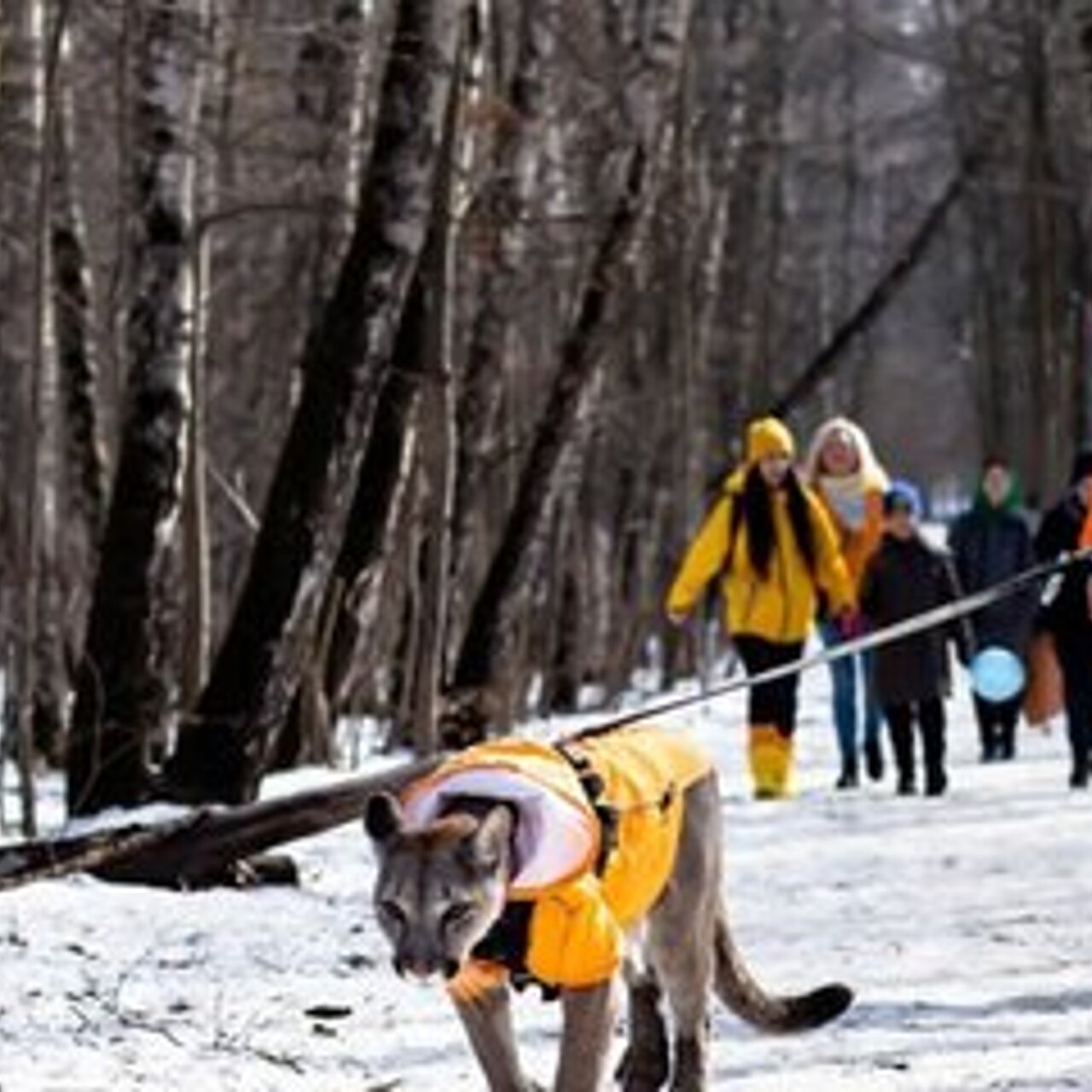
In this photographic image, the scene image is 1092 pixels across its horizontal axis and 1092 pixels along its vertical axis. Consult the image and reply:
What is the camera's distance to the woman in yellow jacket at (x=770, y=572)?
13.3 metres

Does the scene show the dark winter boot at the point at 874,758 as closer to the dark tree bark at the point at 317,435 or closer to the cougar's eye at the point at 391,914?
the dark tree bark at the point at 317,435

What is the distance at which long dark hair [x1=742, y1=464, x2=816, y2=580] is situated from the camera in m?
13.4

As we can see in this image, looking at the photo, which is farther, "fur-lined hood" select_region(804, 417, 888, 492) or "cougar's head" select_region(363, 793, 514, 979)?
"fur-lined hood" select_region(804, 417, 888, 492)

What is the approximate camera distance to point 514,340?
23031mm

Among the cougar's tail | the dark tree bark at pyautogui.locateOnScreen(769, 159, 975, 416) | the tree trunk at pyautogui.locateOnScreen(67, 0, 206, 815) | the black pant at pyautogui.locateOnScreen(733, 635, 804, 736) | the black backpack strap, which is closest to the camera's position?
the black backpack strap

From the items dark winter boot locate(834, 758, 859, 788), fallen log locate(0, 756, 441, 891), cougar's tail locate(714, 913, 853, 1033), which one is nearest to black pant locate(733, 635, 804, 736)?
dark winter boot locate(834, 758, 859, 788)

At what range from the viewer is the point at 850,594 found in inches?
536

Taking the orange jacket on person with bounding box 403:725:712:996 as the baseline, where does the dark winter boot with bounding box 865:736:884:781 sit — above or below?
below

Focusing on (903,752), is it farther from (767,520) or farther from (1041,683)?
(1041,683)

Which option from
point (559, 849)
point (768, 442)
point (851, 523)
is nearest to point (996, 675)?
point (851, 523)

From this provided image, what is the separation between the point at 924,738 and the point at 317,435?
4.48 metres

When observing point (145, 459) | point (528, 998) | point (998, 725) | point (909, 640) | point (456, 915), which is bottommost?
point (998, 725)

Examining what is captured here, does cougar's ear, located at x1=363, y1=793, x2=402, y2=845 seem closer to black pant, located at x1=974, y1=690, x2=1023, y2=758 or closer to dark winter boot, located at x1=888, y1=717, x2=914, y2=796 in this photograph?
dark winter boot, located at x1=888, y1=717, x2=914, y2=796

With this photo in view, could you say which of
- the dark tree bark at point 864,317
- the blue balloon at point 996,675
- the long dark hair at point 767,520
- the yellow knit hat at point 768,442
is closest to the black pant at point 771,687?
the long dark hair at point 767,520
